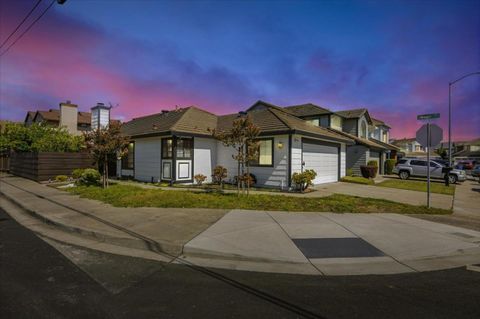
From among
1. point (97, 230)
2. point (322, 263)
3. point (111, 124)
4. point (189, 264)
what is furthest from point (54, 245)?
point (111, 124)

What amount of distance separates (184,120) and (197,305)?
14.3m

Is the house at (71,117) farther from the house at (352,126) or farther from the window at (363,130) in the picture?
the window at (363,130)

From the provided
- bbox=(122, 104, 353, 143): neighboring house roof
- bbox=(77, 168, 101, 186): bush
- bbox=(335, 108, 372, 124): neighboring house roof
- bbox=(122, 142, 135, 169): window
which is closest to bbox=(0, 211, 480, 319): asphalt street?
bbox=(122, 104, 353, 143): neighboring house roof

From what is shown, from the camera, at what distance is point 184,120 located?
16734 millimetres

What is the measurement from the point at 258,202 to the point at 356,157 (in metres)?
17.9

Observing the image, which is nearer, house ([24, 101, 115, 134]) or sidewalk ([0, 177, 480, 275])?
sidewalk ([0, 177, 480, 275])

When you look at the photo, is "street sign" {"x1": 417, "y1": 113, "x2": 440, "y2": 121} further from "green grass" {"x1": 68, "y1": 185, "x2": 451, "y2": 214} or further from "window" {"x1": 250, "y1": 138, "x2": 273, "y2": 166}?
"window" {"x1": 250, "y1": 138, "x2": 273, "y2": 166}

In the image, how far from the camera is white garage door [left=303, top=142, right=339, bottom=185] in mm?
15484

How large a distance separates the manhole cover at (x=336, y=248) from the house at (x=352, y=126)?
59.6 feet

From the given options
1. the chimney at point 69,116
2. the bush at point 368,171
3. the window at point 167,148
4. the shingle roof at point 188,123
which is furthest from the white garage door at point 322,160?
the chimney at point 69,116

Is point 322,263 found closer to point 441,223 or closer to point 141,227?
point 141,227

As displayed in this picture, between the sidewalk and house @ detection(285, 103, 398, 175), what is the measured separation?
1653 cm

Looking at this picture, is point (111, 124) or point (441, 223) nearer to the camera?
point (441, 223)

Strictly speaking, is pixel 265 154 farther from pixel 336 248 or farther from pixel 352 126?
pixel 352 126
